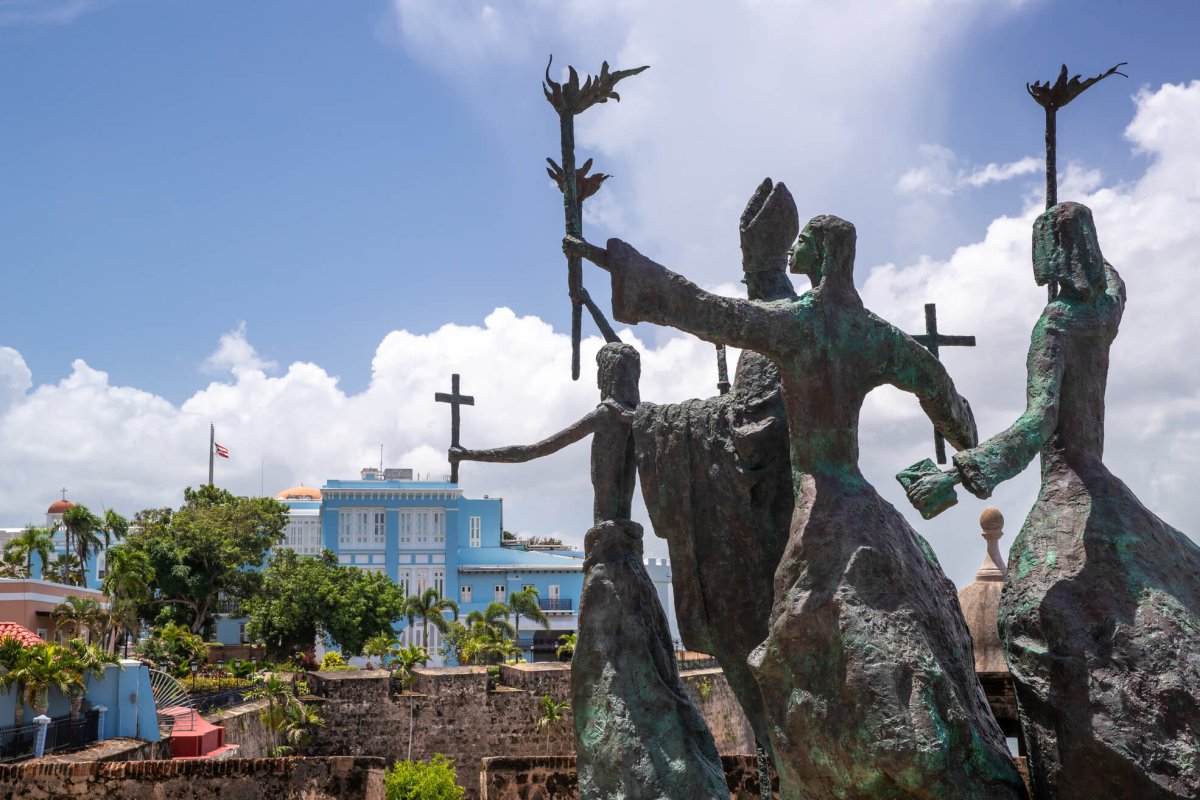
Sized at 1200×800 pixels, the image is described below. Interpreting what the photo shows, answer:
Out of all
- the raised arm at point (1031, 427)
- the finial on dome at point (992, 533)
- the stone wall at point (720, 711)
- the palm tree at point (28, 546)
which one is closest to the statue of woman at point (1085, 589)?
the raised arm at point (1031, 427)

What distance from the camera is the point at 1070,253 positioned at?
15.1ft

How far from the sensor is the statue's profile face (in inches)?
184

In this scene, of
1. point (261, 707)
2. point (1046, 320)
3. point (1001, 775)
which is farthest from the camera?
point (261, 707)

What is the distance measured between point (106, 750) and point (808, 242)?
36.4 ft

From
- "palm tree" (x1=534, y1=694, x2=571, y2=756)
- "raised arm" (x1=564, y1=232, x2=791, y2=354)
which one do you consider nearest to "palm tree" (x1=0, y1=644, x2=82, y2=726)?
"palm tree" (x1=534, y1=694, x2=571, y2=756)

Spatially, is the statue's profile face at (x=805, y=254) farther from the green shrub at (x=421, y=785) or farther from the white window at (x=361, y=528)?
the white window at (x=361, y=528)

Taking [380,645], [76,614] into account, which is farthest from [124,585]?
[380,645]

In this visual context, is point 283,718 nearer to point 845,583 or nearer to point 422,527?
point 845,583

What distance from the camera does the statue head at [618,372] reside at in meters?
6.29

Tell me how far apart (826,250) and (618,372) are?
1.90m

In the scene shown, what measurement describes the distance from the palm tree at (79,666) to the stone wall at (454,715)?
212 inches

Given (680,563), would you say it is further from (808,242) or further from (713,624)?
(808,242)

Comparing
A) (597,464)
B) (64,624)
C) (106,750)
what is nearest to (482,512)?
(64,624)

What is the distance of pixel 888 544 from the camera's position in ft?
13.9
